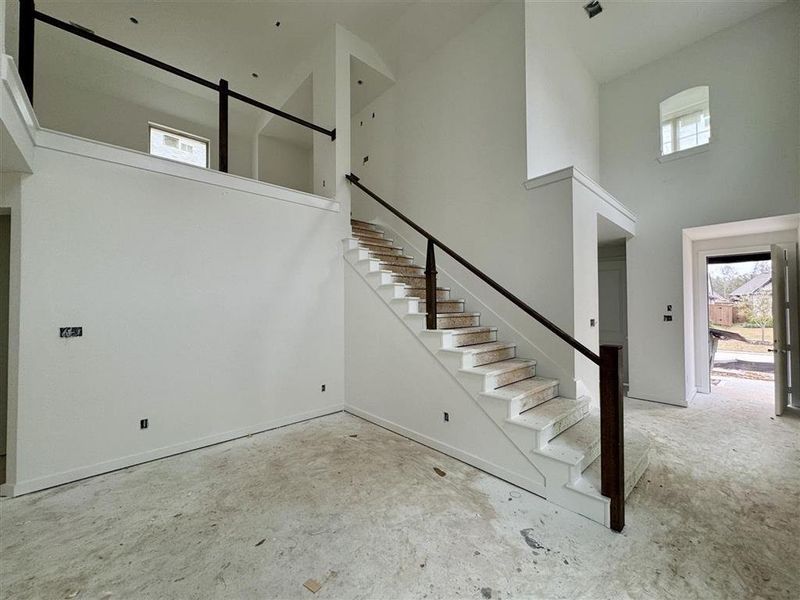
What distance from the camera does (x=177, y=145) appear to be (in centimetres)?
641

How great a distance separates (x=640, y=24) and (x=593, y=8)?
2.56ft

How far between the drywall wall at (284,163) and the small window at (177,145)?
112 cm

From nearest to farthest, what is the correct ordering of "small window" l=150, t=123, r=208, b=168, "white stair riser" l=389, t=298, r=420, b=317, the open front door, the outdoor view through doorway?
"white stair riser" l=389, t=298, r=420, b=317 → the open front door → "small window" l=150, t=123, r=208, b=168 → the outdoor view through doorway

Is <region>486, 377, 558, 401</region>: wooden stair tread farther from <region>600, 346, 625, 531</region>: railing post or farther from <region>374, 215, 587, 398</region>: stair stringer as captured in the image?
<region>600, 346, 625, 531</region>: railing post

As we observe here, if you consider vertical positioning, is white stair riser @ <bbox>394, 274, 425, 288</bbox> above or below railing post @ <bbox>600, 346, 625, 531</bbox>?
above

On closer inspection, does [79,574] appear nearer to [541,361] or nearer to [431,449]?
[431,449]

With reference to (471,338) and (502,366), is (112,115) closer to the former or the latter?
(471,338)

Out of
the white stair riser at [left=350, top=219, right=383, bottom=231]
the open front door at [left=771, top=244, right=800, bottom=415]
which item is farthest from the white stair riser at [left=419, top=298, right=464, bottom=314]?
the open front door at [left=771, top=244, right=800, bottom=415]

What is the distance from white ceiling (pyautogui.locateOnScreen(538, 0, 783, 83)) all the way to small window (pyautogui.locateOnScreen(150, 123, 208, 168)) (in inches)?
254

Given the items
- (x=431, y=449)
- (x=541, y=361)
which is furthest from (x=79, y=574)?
(x=541, y=361)

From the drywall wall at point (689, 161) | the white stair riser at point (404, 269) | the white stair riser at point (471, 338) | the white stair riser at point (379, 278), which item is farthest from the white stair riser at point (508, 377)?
the drywall wall at point (689, 161)

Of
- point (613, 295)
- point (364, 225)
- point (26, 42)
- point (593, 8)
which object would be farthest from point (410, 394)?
point (593, 8)

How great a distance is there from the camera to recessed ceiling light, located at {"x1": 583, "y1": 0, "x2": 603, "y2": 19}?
13.3 feet

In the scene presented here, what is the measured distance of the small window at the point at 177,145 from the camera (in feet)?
20.2
